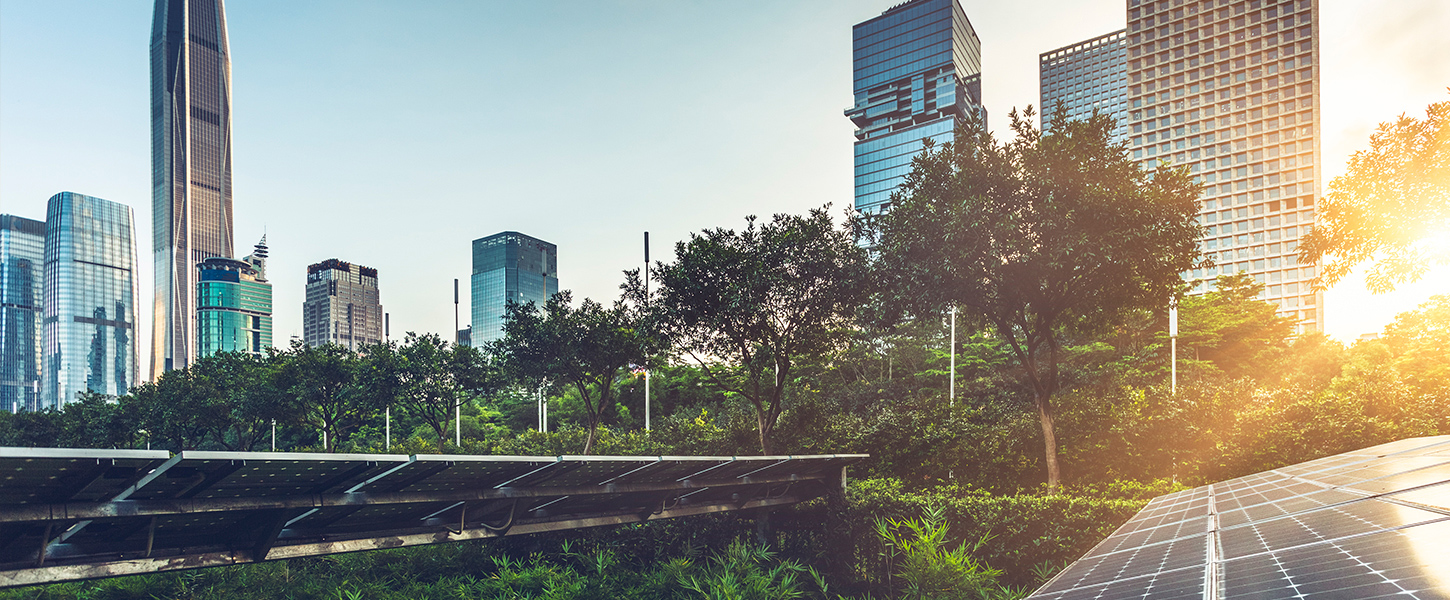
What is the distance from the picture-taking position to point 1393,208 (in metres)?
17.8

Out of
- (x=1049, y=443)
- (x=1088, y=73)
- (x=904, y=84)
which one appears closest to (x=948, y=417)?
(x=1049, y=443)

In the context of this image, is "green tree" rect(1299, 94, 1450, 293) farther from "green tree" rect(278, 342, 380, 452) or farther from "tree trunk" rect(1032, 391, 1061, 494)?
"green tree" rect(278, 342, 380, 452)

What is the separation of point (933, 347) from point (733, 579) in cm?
3835

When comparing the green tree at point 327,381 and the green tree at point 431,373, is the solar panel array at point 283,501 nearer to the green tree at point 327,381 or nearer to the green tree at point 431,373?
the green tree at point 431,373

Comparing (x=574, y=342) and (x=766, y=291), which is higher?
(x=766, y=291)

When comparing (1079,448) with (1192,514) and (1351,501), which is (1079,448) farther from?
(1351,501)

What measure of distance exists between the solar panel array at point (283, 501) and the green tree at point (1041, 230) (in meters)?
6.64

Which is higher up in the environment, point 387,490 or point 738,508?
point 387,490

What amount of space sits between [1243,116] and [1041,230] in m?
104

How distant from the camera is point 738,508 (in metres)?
15.0

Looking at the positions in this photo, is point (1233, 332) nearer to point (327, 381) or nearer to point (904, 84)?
point (327, 381)

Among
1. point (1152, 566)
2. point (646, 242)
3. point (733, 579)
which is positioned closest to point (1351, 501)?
point (1152, 566)

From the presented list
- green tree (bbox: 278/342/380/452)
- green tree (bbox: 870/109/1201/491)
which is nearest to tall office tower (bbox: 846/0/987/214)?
green tree (bbox: 278/342/380/452)

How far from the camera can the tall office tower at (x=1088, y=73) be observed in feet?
590
